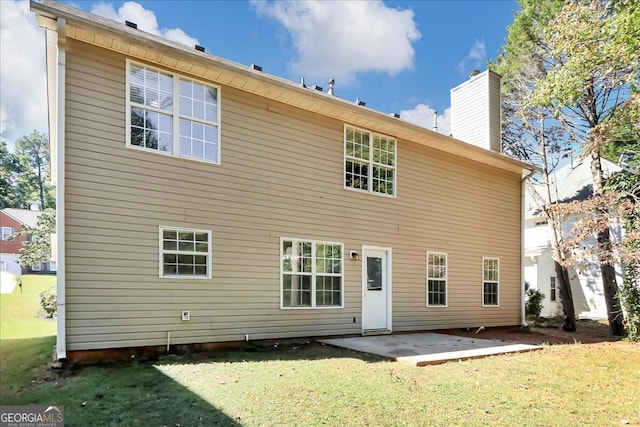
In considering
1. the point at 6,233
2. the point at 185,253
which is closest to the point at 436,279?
the point at 185,253

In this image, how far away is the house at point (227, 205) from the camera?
19.1 ft

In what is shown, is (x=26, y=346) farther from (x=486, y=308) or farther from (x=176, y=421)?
(x=486, y=308)

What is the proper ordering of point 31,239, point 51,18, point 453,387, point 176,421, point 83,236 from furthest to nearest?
point 31,239 → point 83,236 → point 51,18 → point 453,387 → point 176,421

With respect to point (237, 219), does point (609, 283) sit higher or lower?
lower

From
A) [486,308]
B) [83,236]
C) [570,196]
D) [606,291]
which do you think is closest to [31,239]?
[83,236]

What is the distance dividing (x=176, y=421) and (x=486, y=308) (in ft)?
32.1

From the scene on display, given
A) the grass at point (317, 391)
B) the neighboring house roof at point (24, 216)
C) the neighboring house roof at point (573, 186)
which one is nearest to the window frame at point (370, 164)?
the grass at point (317, 391)

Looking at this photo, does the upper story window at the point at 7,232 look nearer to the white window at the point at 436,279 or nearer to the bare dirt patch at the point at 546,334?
the white window at the point at 436,279

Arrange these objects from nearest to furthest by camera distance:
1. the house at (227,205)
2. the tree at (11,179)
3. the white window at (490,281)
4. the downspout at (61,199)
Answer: the downspout at (61,199) → the house at (227,205) → the white window at (490,281) → the tree at (11,179)

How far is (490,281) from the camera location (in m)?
11.5

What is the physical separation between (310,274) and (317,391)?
3601 mm

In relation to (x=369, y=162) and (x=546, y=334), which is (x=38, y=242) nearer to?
(x=369, y=162)

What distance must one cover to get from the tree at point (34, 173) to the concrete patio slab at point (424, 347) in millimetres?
27301

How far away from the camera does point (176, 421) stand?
363 cm
